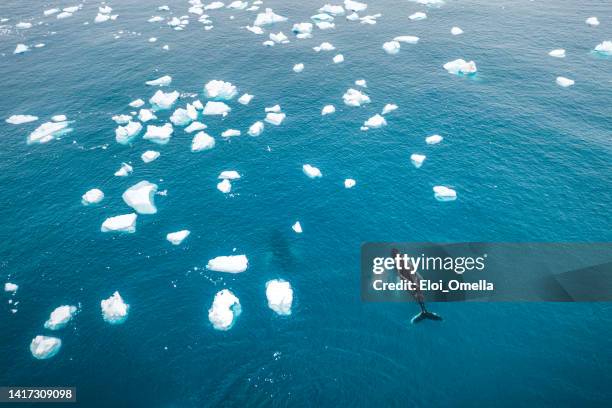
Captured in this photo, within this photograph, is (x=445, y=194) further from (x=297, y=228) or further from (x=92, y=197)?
(x=92, y=197)

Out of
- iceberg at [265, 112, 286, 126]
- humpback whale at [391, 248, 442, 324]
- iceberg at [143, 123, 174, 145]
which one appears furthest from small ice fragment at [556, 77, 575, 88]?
iceberg at [143, 123, 174, 145]

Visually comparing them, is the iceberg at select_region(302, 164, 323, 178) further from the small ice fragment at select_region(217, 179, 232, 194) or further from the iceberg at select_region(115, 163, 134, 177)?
the iceberg at select_region(115, 163, 134, 177)

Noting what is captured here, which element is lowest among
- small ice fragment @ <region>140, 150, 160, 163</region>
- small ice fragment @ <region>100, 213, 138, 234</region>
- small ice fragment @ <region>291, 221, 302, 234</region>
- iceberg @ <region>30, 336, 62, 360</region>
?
iceberg @ <region>30, 336, 62, 360</region>

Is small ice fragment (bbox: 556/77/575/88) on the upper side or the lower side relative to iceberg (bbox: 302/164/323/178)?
upper

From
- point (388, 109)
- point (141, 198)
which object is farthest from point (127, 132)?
point (388, 109)

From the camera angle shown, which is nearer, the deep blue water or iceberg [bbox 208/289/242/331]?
the deep blue water

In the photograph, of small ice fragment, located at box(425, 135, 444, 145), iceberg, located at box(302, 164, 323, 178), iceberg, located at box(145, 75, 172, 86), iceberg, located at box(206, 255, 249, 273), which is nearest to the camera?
iceberg, located at box(206, 255, 249, 273)

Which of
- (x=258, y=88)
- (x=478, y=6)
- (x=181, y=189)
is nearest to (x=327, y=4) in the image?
(x=478, y=6)
